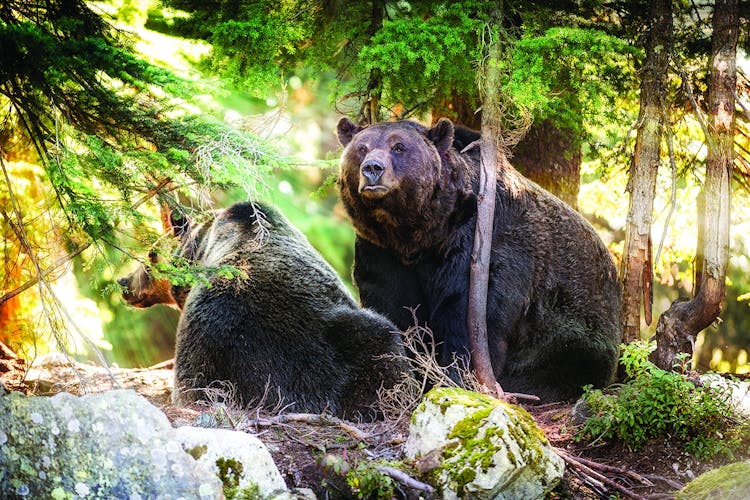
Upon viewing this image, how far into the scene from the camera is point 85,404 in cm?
445

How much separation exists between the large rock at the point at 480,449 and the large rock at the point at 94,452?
54.4 inches

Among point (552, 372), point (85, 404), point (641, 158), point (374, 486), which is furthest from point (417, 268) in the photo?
point (85, 404)

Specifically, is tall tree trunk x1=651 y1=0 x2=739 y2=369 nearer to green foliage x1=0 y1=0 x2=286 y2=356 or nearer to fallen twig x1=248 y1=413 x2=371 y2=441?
fallen twig x1=248 y1=413 x2=371 y2=441

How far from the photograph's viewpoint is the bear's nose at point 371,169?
273 inches

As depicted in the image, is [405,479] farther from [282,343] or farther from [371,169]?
[371,169]

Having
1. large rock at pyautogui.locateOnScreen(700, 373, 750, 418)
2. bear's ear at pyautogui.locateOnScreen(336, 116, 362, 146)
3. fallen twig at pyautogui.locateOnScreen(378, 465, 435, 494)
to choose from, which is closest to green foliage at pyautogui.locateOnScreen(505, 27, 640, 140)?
bear's ear at pyautogui.locateOnScreen(336, 116, 362, 146)

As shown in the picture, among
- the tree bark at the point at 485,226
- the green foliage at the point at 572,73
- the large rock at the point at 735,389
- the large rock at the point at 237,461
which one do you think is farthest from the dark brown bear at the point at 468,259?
the large rock at the point at 237,461

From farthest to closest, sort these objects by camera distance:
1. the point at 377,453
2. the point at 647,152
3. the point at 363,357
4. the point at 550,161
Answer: the point at 550,161 < the point at 647,152 < the point at 363,357 < the point at 377,453

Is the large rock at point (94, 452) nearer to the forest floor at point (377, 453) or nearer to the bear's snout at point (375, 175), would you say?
the forest floor at point (377, 453)

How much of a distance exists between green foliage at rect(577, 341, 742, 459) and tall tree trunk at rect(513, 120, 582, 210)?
3.61m

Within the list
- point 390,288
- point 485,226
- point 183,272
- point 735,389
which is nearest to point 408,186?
point 485,226

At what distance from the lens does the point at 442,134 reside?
7.70 m

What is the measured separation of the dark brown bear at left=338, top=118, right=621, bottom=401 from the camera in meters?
7.46

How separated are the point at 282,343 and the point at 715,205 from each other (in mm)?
4353
